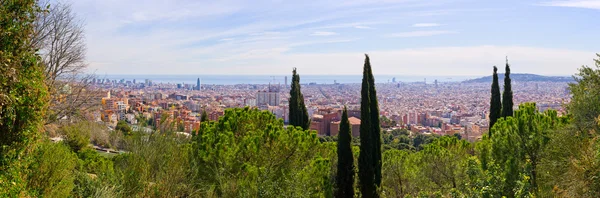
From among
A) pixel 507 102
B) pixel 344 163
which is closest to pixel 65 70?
pixel 344 163

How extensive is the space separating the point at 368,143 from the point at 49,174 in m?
7.72

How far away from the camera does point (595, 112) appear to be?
889cm

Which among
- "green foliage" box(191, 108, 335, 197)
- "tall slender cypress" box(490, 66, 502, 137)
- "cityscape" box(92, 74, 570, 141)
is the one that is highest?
"tall slender cypress" box(490, 66, 502, 137)

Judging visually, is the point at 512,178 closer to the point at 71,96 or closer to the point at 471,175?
the point at 471,175

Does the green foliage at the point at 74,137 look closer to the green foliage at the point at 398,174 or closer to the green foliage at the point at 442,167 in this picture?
the green foliage at the point at 398,174

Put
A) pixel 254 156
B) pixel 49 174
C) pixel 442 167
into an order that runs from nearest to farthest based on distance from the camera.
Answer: pixel 49 174 < pixel 254 156 < pixel 442 167

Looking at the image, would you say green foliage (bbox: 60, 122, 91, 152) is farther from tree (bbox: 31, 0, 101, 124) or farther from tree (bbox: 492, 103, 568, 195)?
tree (bbox: 492, 103, 568, 195)

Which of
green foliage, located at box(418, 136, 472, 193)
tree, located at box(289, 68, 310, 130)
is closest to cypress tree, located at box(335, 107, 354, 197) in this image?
green foliage, located at box(418, 136, 472, 193)

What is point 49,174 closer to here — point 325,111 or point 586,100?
point 586,100

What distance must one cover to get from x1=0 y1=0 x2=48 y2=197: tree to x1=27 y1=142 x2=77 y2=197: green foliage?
81 cm

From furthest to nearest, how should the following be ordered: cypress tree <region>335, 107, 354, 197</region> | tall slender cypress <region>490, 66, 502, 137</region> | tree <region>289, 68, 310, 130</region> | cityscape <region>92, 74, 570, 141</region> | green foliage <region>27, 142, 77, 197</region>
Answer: cityscape <region>92, 74, 570, 141</region>
tall slender cypress <region>490, 66, 502, 137</region>
tree <region>289, 68, 310, 130</region>
cypress tree <region>335, 107, 354, 197</region>
green foliage <region>27, 142, 77, 197</region>

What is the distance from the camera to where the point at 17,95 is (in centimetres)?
429

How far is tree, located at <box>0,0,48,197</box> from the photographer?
4.19 m

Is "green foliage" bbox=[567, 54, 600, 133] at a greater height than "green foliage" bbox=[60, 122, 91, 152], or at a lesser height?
greater
